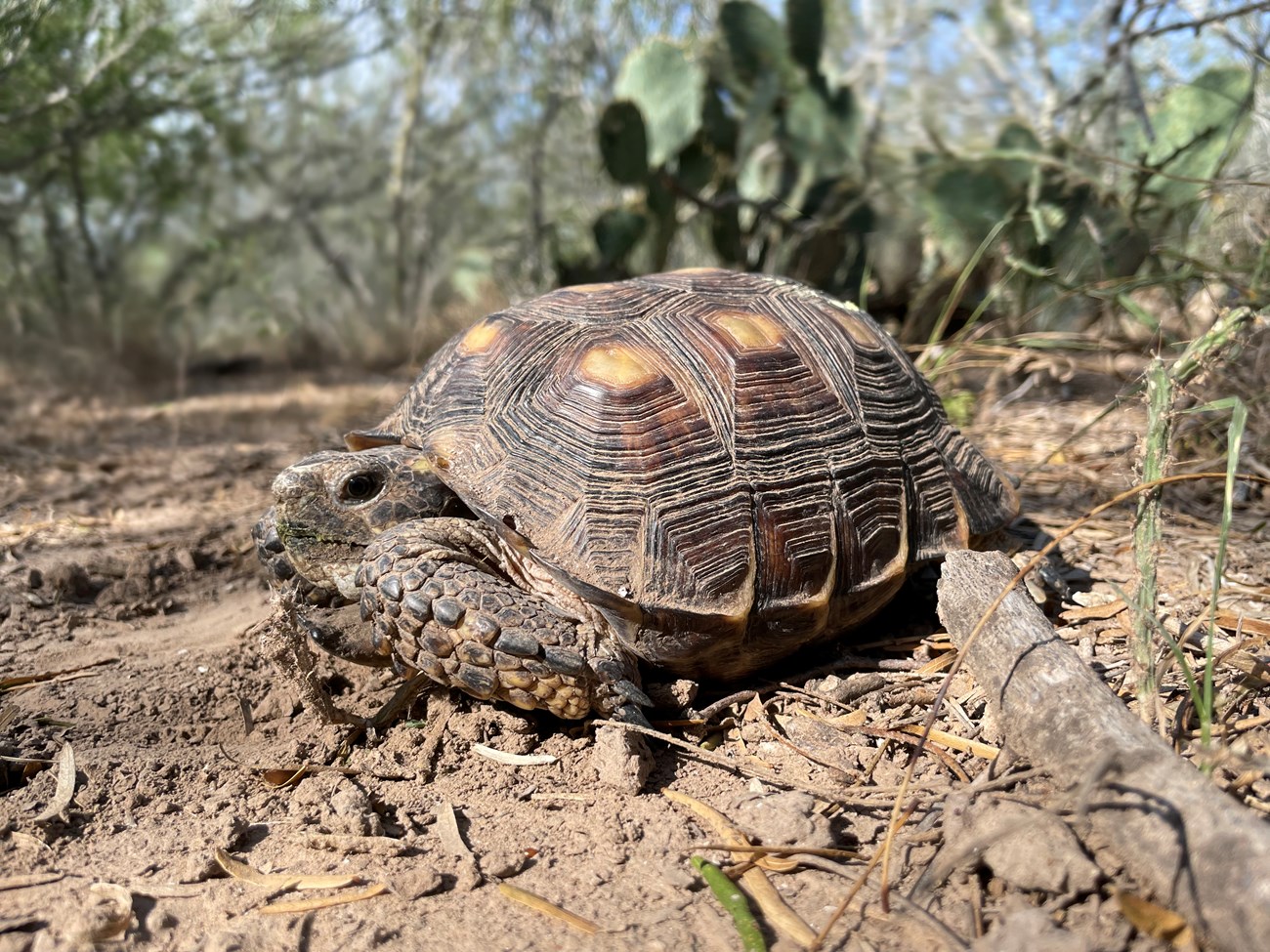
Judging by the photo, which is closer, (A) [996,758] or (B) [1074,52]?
(A) [996,758]

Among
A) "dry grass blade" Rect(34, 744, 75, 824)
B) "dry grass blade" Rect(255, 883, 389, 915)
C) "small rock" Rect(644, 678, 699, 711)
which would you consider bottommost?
"small rock" Rect(644, 678, 699, 711)

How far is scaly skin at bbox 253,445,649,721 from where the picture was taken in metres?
1.97

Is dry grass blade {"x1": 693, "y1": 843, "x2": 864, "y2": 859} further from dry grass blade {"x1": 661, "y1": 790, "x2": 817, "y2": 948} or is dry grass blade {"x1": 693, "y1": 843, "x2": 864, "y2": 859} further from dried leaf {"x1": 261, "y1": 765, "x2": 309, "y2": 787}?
dried leaf {"x1": 261, "y1": 765, "x2": 309, "y2": 787}

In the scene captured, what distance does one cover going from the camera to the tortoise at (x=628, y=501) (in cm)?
204

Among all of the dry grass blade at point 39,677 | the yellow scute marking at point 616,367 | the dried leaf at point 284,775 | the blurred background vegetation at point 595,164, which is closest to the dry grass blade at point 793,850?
the dried leaf at point 284,775

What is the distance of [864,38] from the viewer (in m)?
11.1

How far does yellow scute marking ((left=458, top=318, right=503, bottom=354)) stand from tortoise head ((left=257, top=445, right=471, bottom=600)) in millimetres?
365

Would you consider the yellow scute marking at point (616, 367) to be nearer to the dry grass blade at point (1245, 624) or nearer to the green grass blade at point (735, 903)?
the green grass blade at point (735, 903)

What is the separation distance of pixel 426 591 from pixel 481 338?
0.89 m

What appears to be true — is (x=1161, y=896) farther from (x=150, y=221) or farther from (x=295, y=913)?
(x=150, y=221)

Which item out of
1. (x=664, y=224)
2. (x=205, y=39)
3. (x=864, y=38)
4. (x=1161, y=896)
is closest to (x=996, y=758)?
(x=1161, y=896)

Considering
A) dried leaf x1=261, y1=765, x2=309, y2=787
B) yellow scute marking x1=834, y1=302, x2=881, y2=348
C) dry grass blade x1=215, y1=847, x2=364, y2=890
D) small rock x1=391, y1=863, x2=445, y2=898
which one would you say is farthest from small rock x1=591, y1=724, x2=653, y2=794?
yellow scute marking x1=834, y1=302, x2=881, y2=348

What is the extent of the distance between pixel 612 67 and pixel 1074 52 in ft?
14.4

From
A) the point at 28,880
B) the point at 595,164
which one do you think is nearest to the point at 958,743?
the point at 28,880
